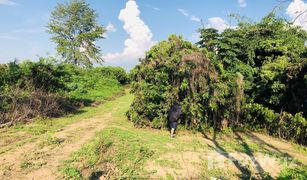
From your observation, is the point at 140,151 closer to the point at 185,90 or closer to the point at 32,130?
the point at 185,90

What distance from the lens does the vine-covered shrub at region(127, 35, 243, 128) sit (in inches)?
407

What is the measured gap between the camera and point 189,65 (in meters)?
10.3

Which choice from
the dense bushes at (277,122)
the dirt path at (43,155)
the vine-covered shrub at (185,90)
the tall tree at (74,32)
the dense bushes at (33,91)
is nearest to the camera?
the dirt path at (43,155)

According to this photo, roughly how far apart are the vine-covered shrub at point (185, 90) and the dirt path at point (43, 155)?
253 cm

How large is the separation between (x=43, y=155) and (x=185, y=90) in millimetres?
5927

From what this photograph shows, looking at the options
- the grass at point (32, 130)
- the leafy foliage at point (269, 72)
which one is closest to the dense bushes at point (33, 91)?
the grass at point (32, 130)

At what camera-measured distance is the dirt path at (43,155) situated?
222 inches

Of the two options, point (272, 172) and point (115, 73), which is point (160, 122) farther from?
point (115, 73)

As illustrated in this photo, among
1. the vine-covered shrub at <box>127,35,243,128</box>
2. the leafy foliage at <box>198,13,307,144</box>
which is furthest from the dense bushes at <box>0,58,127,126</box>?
the leafy foliage at <box>198,13,307,144</box>

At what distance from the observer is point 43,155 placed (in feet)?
21.9

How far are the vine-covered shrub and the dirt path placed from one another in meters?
2.53

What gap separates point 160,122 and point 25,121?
5.41 m

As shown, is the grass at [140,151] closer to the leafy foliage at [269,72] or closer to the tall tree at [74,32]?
A: the leafy foliage at [269,72]

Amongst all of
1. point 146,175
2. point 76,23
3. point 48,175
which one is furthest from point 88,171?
point 76,23
